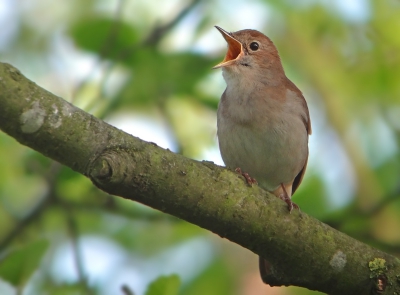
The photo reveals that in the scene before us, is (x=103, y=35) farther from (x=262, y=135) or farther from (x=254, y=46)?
(x=254, y=46)

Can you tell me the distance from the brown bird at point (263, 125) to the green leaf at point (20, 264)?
197 cm

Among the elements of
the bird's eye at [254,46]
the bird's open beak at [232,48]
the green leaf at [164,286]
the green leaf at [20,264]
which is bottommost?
the green leaf at [20,264]

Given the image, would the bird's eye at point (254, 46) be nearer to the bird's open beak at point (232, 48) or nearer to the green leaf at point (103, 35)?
the bird's open beak at point (232, 48)

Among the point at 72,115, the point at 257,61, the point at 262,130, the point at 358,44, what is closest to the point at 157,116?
the point at 257,61

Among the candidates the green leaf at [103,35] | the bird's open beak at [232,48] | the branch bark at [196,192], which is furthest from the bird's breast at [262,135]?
the branch bark at [196,192]

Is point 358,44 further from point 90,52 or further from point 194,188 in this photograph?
point 194,188

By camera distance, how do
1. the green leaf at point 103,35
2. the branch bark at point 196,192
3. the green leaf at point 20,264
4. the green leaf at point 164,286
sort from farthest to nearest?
the green leaf at point 103,35, the green leaf at point 20,264, the green leaf at point 164,286, the branch bark at point 196,192

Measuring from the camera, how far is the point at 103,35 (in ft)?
17.8

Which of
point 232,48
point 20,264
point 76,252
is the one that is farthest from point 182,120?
point 20,264

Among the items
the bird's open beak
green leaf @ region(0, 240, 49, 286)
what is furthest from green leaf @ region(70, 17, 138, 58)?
green leaf @ region(0, 240, 49, 286)

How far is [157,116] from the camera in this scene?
22.6 ft

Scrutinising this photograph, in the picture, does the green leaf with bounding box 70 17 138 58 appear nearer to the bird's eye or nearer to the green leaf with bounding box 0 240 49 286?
the bird's eye

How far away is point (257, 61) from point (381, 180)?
1641 millimetres

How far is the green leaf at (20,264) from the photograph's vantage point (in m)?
3.58
